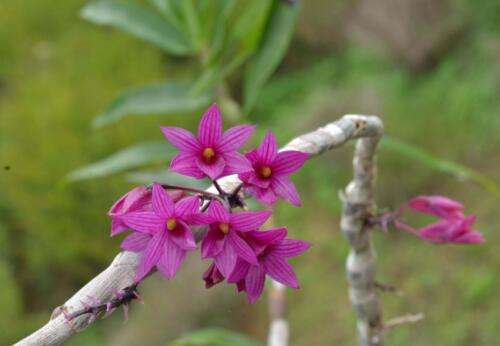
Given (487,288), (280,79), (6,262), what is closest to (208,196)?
(487,288)

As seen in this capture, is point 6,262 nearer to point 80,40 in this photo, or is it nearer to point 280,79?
point 80,40

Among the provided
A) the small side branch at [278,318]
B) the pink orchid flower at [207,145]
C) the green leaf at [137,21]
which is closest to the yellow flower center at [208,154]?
the pink orchid flower at [207,145]

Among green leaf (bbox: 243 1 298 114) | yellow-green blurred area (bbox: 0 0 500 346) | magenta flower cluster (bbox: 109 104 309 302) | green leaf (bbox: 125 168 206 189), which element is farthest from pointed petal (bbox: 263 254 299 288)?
yellow-green blurred area (bbox: 0 0 500 346)

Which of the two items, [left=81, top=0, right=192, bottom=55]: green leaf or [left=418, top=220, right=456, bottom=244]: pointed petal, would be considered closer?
[left=418, top=220, right=456, bottom=244]: pointed petal

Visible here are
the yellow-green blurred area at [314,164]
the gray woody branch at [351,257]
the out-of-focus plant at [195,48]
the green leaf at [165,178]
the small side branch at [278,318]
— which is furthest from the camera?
the yellow-green blurred area at [314,164]

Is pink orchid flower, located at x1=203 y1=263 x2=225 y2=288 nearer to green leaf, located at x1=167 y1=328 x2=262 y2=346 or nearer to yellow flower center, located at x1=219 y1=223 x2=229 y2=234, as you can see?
yellow flower center, located at x1=219 y1=223 x2=229 y2=234

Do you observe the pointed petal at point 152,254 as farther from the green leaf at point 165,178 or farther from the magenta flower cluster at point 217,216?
the green leaf at point 165,178
